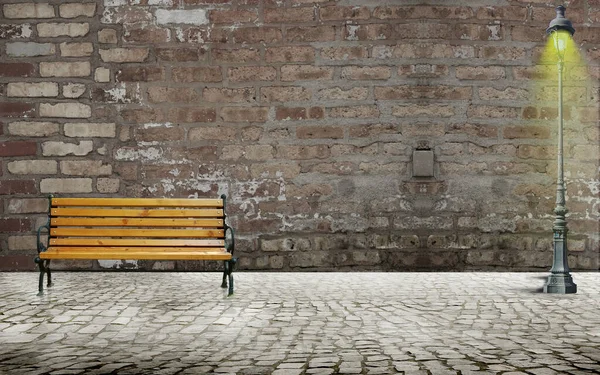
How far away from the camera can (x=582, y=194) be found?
7.70m

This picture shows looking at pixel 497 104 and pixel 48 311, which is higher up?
pixel 497 104

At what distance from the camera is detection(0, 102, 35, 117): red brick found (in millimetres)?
7758

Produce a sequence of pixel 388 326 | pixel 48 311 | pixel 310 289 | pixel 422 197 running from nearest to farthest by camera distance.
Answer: pixel 388 326
pixel 48 311
pixel 310 289
pixel 422 197

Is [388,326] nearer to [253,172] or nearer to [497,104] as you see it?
[253,172]

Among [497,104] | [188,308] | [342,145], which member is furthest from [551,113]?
[188,308]

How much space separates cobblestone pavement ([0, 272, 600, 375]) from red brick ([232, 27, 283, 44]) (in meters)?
2.66

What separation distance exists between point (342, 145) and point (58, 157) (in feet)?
10.5

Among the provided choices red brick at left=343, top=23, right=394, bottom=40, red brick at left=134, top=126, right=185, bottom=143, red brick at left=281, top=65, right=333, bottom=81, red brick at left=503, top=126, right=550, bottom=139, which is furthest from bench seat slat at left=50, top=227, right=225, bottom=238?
red brick at left=503, top=126, right=550, bottom=139

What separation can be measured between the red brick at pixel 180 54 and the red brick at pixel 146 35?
0.13 m

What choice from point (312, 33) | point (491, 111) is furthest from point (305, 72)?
point (491, 111)

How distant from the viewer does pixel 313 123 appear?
7.71 meters

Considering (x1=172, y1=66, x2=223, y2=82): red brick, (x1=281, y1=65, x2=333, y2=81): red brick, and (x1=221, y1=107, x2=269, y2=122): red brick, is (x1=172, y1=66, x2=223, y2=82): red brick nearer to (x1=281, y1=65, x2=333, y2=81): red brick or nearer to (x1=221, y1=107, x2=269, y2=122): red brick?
(x1=221, y1=107, x2=269, y2=122): red brick

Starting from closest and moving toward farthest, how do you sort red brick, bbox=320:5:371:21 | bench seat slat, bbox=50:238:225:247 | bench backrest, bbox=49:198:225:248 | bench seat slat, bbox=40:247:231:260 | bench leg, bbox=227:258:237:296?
bench leg, bbox=227:258:237:296 < bench seat slat, bbox=40:247:231:260 < bench seat slat, bbox=50:238:225:247 < bench backrest, bbox=49:198:225:248 < red brick, bbox=320:5:371:21

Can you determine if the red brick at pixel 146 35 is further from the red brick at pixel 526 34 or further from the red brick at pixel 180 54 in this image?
the red brick at pixel 526 34
